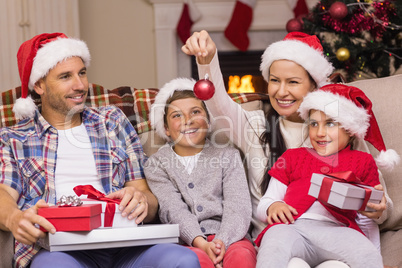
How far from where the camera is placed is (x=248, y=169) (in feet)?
6.98

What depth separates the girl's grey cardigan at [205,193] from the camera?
6.24 feet

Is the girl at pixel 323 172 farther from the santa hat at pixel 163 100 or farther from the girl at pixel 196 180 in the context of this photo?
the santa hat at pixel 163 100

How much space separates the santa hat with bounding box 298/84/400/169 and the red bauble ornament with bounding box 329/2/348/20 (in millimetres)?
1357

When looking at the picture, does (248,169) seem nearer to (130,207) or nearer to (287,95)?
(287,95)

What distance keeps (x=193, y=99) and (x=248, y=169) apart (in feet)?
1.16

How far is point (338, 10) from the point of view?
3168 mm

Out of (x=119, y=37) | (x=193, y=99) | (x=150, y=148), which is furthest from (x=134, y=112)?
(x=119, y=37)

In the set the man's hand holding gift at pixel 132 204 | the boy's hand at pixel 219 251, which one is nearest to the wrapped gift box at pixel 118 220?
the man's hand holding gift at pixel 132 204

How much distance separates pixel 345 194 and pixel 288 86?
0.58 meters

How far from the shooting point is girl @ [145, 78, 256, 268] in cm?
188

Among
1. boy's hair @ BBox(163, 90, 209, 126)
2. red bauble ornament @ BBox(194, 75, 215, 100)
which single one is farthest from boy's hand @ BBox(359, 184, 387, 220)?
boy's hair @ BBox(163, 90, 209, 126)

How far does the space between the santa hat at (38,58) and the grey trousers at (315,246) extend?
1.04 meters

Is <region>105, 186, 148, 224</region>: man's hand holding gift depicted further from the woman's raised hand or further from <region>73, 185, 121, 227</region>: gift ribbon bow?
the woman's raised hand

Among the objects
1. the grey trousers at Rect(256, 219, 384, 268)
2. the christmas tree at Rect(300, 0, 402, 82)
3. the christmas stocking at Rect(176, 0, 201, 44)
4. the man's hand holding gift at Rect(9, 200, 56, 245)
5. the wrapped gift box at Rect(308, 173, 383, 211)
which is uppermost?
the christmas stocking at Rect(176, 0, 201, 44)
